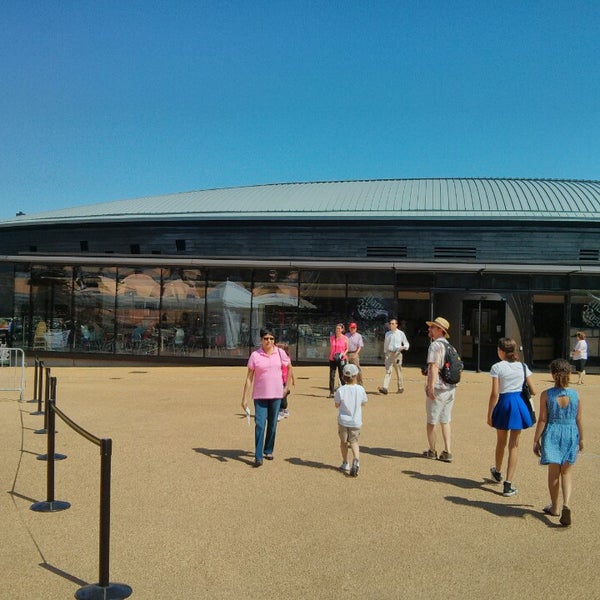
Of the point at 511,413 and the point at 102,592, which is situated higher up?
the point at 511,413

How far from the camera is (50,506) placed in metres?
6.47

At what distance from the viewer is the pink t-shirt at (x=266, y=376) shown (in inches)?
332

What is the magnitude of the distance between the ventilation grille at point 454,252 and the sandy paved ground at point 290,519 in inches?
745

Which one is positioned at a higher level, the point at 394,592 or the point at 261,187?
the point at 261,187

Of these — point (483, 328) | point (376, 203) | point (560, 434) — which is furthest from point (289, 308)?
point (560, 434)

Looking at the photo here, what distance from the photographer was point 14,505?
658cm

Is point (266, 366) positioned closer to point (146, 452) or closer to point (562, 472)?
point (146, 452)

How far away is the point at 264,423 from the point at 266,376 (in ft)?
1.97

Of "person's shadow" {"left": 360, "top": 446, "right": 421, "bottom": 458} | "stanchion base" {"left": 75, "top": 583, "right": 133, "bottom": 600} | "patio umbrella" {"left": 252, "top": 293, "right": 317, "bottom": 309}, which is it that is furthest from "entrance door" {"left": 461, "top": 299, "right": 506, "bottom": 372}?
"stanchion base" {"left": 75, "top": 583, "right": 133, "bottom": 600}

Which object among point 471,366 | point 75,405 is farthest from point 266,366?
point 471,366

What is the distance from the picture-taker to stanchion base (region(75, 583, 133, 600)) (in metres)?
4.57

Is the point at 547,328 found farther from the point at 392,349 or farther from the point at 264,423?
the point at 264,423

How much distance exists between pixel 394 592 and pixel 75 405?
9716 millimetres

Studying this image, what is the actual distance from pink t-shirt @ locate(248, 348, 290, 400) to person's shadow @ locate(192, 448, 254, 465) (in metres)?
0.92
